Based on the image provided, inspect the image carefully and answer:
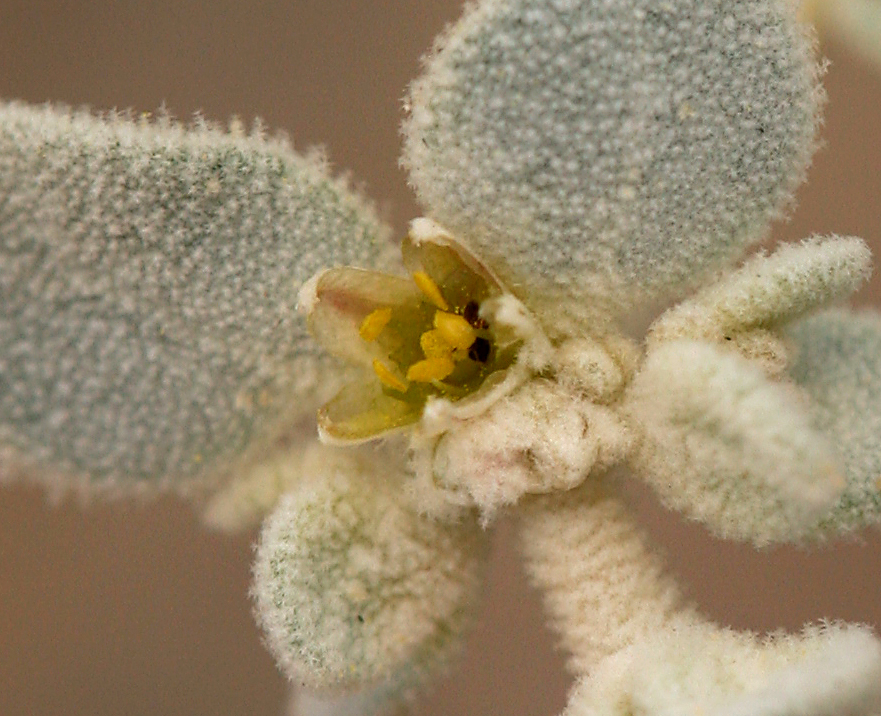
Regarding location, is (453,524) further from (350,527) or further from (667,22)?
(667,22)

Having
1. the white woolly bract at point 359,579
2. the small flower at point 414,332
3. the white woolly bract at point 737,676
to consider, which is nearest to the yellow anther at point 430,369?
the small flower at point 414,332

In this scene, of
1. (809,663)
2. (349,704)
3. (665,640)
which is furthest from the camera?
(349,704)

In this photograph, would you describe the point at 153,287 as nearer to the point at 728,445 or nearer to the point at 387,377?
the point at 387,377

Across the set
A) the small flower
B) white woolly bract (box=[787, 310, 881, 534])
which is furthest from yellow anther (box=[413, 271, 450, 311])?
white woolly bract (box=[787, 310, 881, 534])

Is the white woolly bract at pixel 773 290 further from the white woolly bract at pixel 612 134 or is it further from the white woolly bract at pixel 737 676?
the white woolly bract at pixel 737 676

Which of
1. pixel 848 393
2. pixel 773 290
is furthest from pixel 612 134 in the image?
pixel 848 393

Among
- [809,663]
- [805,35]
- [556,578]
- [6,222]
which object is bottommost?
[809,663]

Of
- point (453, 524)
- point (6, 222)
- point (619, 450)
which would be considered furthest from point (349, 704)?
point (6, 222)
